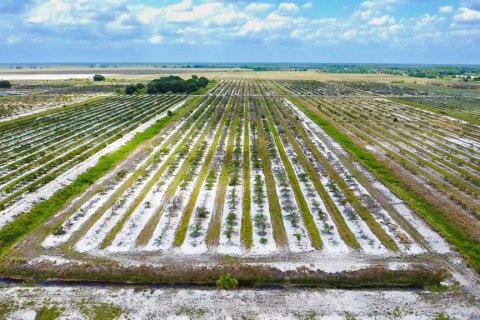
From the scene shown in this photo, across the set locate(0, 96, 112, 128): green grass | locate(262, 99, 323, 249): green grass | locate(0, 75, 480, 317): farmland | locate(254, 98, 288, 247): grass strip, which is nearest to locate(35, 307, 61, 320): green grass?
locate(0, 75, 480, 317): farmland

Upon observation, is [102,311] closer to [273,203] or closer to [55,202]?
[55,202]

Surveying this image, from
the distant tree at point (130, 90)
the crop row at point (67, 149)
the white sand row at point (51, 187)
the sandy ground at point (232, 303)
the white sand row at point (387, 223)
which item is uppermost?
the distant tree at point (130, 90)

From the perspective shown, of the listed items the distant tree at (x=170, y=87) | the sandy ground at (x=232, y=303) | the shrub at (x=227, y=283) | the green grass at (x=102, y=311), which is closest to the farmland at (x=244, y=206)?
the shrub at (x=227, y=283)

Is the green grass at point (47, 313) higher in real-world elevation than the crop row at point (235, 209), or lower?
lower

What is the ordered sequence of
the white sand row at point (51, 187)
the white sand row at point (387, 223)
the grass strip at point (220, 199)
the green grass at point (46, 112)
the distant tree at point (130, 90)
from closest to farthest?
the white sand row at point (387, 223), the grass strip at point (220, 199), the white sand row at point (51, 187), the green grass at point (46, 112), the distant tree at point (130, 90)

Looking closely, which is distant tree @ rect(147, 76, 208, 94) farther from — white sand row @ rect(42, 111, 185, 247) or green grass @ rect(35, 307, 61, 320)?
green grass @ rect(35, 307, 61, 320)

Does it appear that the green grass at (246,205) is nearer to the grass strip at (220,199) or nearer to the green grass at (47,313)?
the grass strip at (220,199)

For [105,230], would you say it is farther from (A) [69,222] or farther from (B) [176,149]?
(B) [176,149]

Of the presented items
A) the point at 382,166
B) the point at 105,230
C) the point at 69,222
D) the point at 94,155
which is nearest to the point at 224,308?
the point at 105,230
